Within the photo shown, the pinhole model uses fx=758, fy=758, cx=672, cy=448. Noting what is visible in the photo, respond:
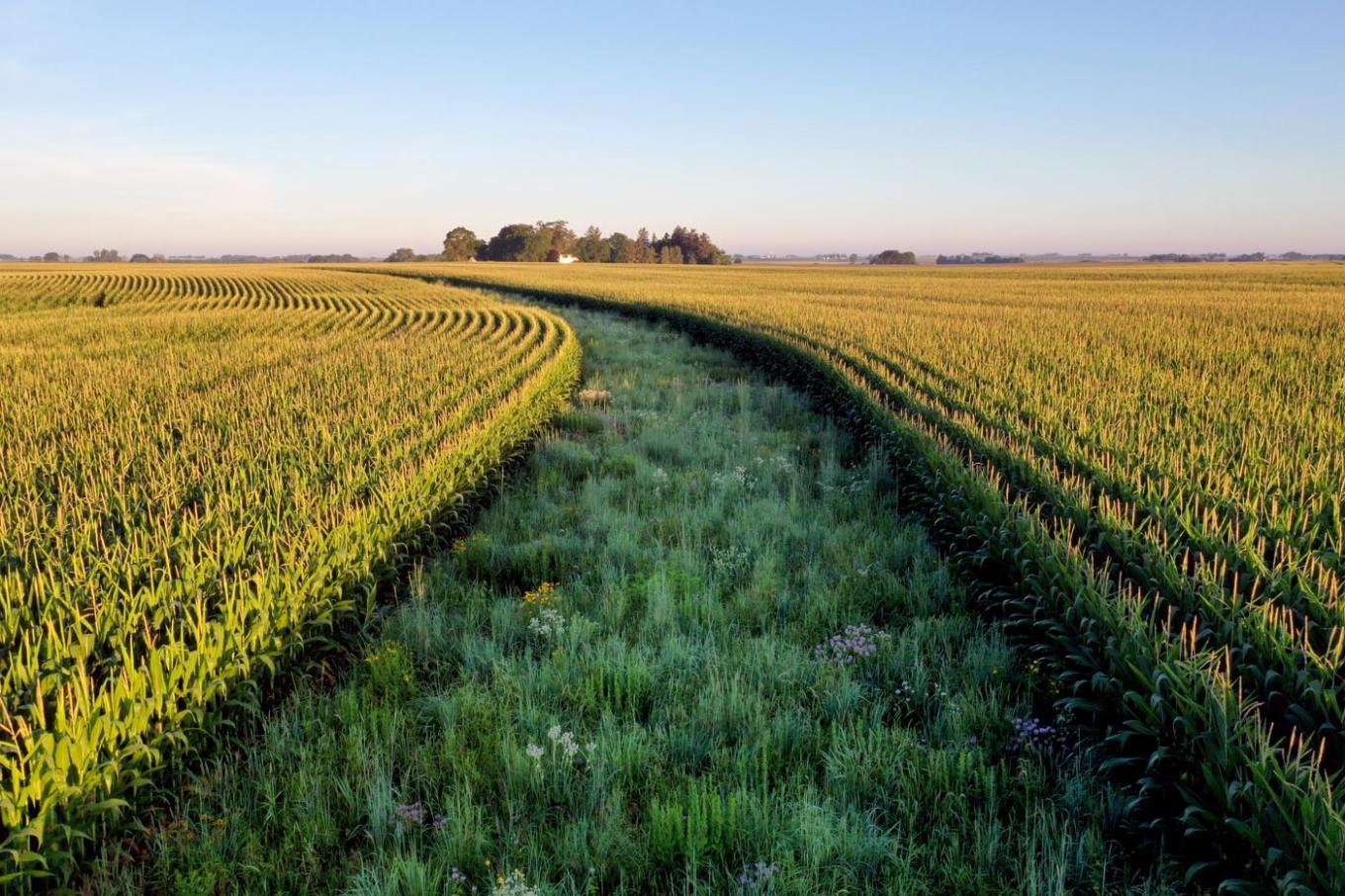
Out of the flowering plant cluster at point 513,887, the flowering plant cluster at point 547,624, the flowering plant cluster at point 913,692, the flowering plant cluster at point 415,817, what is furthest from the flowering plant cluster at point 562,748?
the flowering plant cluster at point 913,692

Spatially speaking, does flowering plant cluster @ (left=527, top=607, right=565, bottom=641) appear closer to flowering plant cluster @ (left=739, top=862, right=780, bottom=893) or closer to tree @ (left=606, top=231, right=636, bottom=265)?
flowering plant cluster @ (left=739, top=862, right=780, bottom=893)

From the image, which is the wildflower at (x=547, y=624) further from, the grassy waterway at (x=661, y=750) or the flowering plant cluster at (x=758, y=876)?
the flowering plant cluster at (x=758, y=876)

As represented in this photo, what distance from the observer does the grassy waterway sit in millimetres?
3305

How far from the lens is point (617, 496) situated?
353 inches

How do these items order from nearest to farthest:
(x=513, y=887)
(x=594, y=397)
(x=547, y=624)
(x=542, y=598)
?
(x=513, y=887), (x=547, y=624), (x=542, y=598), (x=594, y=397)

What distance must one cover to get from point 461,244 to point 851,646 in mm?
150564

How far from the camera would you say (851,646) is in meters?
5.14

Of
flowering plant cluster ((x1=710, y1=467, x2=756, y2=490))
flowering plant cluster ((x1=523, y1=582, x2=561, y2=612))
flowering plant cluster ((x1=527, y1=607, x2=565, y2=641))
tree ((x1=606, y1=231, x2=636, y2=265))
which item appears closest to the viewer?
flowering plant cluster ((x1=527, y1=607, x2=565, y2=641))

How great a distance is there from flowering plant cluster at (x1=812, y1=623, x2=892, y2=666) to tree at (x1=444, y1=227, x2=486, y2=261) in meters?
147

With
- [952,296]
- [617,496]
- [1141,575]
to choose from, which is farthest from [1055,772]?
Result: [952,296]

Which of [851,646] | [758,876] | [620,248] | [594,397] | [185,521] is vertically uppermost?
[620,248]

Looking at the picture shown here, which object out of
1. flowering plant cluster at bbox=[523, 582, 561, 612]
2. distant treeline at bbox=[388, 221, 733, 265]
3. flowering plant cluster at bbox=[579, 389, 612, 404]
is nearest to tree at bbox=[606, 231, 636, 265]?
distant treeline at bbox=[388, 221, 733, 265]

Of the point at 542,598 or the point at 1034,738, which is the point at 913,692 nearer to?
the point at 1034,738

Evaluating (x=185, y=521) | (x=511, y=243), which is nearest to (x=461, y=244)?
(x=511, y=243)
